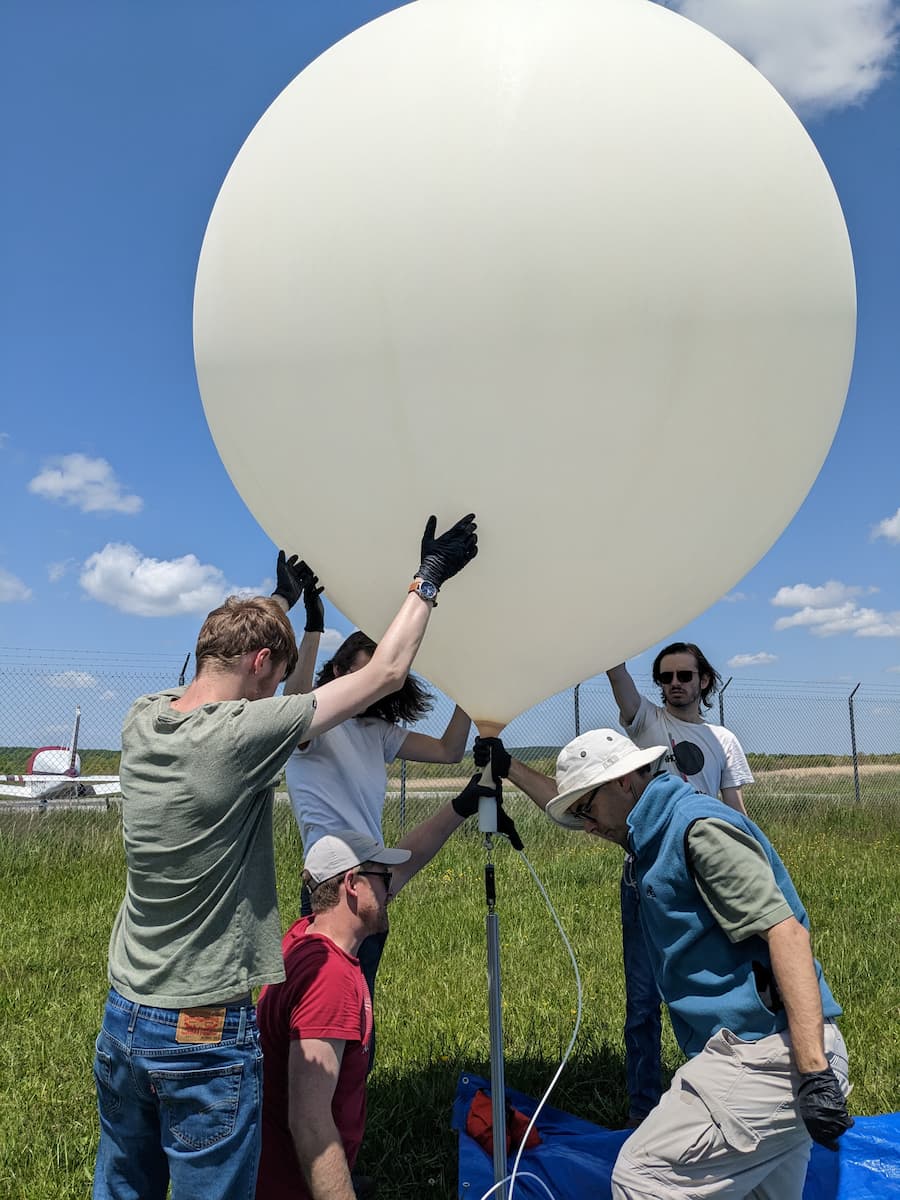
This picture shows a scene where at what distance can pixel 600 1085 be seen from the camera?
142 inches

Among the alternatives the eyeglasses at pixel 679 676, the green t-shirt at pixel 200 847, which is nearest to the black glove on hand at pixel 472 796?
the green t-shirt at pixel 200 847

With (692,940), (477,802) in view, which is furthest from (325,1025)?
(692,940)

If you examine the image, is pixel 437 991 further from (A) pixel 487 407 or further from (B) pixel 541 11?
(B) pixel 541 11

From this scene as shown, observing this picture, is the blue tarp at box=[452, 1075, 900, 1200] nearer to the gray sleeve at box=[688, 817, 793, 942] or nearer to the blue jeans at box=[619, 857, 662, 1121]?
the blue jeans at box=[619, 857, 662, 1121]

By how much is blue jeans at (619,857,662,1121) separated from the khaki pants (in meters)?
1.13

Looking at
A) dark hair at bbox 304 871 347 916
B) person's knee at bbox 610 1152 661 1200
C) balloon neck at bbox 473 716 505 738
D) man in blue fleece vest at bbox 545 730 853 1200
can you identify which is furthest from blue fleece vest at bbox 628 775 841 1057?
dark hair at bbox 304 871 347 916

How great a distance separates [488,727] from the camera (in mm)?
2490

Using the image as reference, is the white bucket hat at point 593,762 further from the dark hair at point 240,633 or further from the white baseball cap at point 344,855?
the dark hair at point 240,633

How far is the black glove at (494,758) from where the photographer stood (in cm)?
233

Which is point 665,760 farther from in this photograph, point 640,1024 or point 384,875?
point 384,875

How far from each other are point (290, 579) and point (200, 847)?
0.92m

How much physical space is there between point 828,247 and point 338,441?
4.13 ft

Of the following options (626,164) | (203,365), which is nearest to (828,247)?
(626,164)

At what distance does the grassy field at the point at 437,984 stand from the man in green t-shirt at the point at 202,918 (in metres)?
1.35
